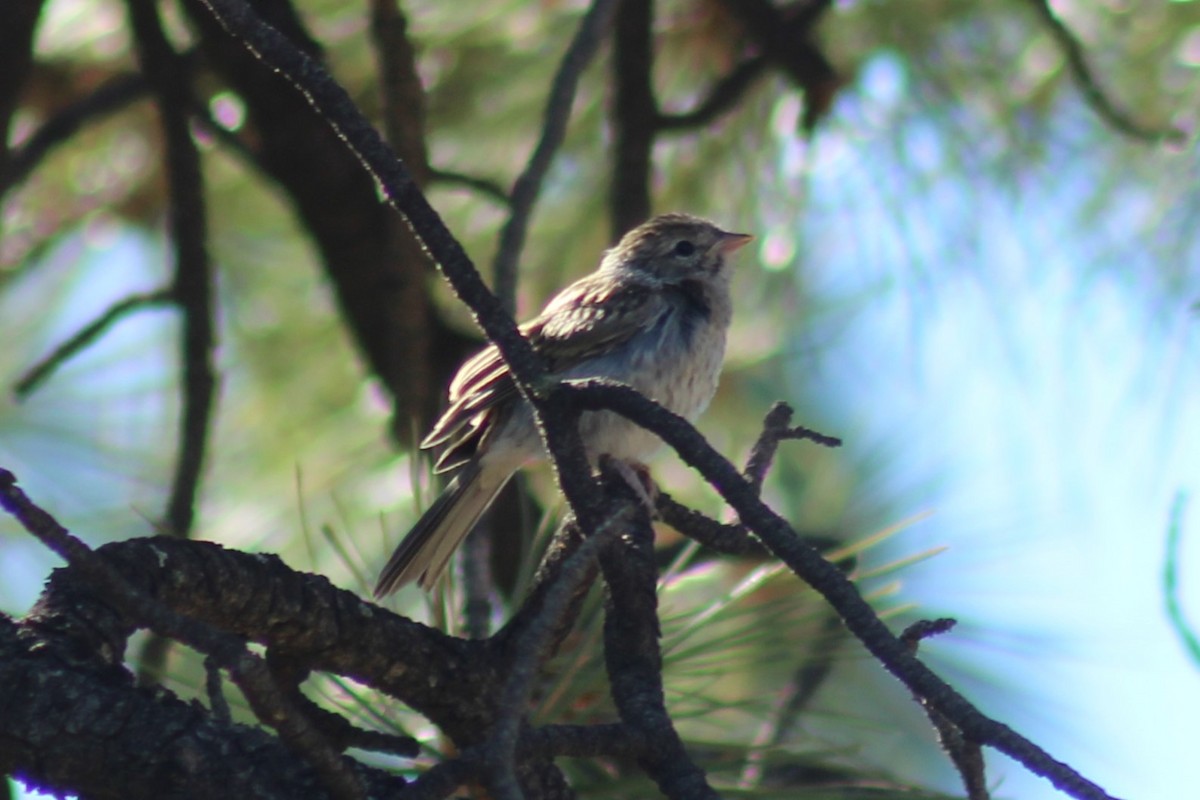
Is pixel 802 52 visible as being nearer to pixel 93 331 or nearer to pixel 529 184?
pixel 529 184

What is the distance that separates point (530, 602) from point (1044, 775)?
28.8 inches

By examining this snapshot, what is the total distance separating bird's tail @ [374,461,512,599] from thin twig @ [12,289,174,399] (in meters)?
0.79

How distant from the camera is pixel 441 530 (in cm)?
330

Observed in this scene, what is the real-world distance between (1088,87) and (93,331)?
2.31 metres

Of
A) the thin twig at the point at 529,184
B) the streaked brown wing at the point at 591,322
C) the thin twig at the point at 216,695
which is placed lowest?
the thin twig at the point at 216,695

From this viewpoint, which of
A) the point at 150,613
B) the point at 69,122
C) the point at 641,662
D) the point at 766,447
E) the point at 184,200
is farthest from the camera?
the point at 69,122

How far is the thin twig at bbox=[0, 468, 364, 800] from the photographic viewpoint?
1.35m

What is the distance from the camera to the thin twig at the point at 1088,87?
361 cm

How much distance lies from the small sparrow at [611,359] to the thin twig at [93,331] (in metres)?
0.71

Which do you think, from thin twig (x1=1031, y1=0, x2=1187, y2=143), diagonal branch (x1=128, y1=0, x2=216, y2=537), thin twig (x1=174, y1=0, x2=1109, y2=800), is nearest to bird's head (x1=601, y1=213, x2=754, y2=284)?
thin twig (x1=1031, y1=0, x2=1187, y2=143)

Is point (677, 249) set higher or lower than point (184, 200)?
higher

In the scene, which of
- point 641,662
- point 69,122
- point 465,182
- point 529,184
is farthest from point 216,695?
point 69,122

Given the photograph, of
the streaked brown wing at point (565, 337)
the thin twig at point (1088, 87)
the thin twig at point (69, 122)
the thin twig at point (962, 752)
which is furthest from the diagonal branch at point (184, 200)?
the thin twig at point (962, 752)

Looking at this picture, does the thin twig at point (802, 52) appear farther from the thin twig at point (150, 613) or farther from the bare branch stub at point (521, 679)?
the thin twig at point (150, 613)
